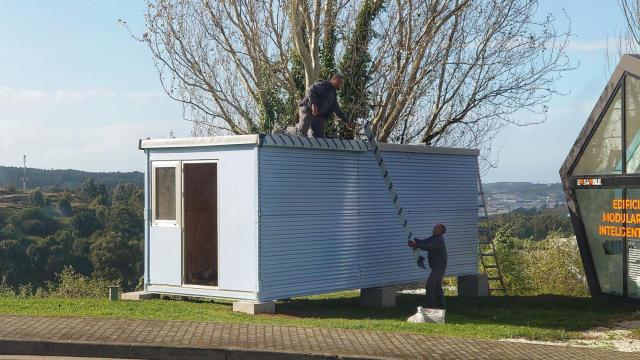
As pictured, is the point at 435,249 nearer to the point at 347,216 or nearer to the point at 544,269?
the point at 347,216

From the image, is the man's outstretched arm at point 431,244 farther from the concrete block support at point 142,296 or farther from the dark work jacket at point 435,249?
the concrete block support at point 142,296

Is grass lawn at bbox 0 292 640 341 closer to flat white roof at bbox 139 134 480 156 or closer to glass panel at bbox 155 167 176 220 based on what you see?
glass panel at bbox 155 167 176 220

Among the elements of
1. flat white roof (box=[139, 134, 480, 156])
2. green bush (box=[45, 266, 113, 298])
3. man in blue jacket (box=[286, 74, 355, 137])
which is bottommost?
green bush (box=[45, 266, 113, 298])

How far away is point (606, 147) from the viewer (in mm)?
17750

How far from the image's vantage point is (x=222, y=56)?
24.7m

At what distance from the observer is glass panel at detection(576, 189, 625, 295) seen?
17656 mm

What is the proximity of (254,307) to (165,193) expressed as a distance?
2926 mm

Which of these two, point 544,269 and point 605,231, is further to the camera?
point 544,269

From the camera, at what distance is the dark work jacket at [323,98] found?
15875 mm

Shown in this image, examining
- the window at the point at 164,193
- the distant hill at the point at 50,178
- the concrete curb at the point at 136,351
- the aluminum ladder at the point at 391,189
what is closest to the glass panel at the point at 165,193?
the window at the point at 164,193

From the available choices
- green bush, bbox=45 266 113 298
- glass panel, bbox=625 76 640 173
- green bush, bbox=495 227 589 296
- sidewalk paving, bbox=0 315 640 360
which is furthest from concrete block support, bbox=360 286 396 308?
green bush, bbox=45 266 113 298

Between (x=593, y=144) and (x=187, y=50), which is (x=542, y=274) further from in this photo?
(x=187, y=50)

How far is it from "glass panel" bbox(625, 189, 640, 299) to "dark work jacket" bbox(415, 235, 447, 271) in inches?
159

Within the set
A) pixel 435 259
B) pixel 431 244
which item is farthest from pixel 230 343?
pixel 435 259
